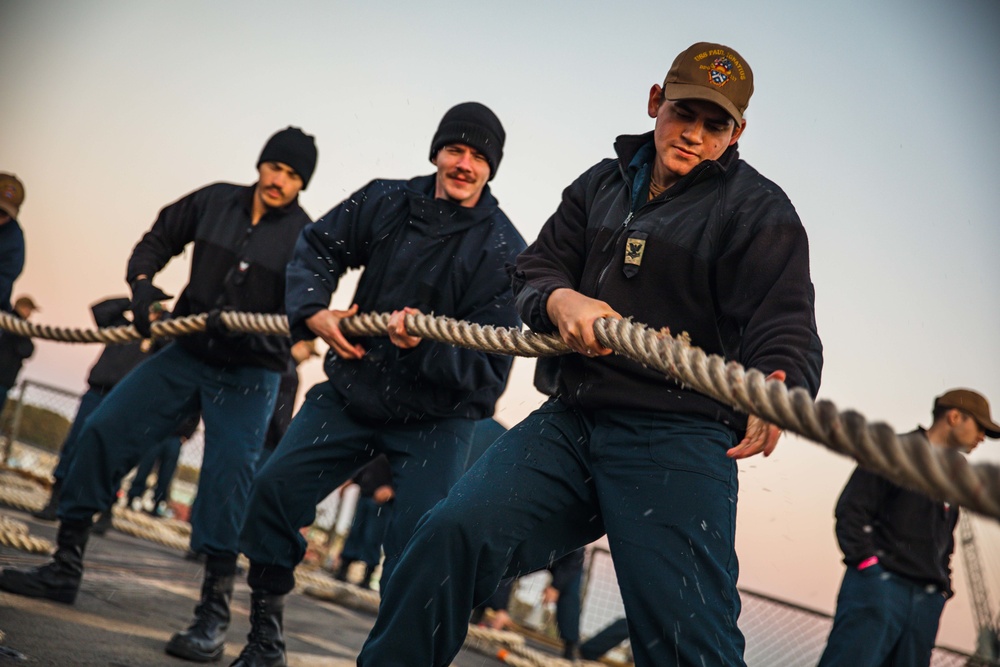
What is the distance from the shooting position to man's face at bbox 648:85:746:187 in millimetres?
2438

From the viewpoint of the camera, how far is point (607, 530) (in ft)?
7.47

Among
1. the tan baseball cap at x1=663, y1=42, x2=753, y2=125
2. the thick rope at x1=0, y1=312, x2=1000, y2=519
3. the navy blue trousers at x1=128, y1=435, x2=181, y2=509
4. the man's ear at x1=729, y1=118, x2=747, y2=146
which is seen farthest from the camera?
the navy blue trousers at x1=128, y1=435, x2=181, y2=509

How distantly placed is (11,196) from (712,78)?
555 cm

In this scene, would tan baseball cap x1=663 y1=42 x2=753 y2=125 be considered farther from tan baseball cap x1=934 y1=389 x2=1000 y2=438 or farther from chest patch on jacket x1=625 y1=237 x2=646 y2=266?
tan baseball cap x1=934 y1=389 x2=1000 y2=438

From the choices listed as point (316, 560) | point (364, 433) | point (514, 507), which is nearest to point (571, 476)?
point (514, 507)

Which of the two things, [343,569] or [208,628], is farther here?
[343,569]

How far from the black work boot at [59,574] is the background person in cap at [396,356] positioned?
0.92 meters

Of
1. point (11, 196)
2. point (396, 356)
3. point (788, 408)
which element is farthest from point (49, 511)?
point (788, 408)

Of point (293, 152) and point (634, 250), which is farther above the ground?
point (293, 152)

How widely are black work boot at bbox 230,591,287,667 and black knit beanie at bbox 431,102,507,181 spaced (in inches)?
71.4

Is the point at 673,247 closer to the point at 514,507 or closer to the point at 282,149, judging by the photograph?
the point at 514,507

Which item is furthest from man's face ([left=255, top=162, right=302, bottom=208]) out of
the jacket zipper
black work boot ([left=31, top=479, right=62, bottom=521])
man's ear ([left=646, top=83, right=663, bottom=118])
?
black work boot ([left=31, top=479, right=62, bottom=521])

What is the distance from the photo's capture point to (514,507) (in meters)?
2.29

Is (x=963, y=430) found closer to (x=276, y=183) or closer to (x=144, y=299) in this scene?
(x=276, y=183)
